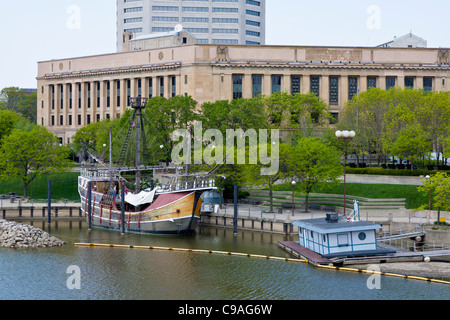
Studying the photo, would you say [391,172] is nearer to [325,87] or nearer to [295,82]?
[325,87]

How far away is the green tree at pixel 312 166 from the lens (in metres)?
65.4

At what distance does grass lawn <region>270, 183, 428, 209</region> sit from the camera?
64688 millimetres

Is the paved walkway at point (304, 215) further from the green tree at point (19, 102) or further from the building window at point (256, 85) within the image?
the green tree at point (19, 102)

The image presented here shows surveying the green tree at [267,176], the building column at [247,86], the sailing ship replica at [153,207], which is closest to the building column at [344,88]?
the building column at [247,86]

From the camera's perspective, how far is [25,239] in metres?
51.6

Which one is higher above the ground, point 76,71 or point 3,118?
point 76,71

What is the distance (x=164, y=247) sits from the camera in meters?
51.0

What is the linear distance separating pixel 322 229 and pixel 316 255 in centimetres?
228

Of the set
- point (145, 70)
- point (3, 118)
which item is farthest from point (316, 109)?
point (3, 118)

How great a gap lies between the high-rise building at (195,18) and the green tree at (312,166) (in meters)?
97.5

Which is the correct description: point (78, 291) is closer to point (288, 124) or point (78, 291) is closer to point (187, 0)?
point (288, 124)

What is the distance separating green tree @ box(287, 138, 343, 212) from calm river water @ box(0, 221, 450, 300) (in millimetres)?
15422

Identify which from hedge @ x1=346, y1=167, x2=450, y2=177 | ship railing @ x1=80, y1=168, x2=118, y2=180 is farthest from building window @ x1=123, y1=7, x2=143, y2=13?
hedge @ x1=346, y1=167, x2=450, y2=177

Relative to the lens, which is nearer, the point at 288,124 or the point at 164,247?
the point at 164,247
